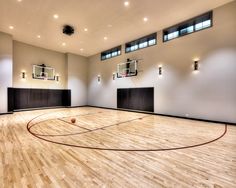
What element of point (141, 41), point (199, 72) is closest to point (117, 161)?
point (199, 72)

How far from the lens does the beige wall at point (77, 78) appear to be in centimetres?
1215

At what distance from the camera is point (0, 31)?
7.91 meters

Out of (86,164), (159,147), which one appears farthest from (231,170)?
(86,164)

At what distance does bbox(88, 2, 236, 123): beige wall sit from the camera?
557 centimetres

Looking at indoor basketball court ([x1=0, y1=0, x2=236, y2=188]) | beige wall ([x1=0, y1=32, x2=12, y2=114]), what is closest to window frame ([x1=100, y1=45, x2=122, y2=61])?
indoor basketball court ([x1=0, y1=0, x2=236, y2=188])

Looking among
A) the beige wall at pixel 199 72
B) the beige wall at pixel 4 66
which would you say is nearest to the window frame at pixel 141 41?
the beige wall at pixel 199 72

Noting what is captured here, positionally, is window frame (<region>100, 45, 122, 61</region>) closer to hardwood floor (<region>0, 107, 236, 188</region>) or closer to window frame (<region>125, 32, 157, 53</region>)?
window frame (<region>125, 32, 157, 53</region>)

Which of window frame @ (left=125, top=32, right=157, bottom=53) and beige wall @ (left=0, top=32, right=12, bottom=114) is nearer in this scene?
beige wall @ (left=0, top=32, right=12, bottom=114)

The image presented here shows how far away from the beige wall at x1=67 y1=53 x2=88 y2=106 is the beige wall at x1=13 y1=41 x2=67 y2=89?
20.5 inches

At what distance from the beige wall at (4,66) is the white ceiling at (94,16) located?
1.88 feet

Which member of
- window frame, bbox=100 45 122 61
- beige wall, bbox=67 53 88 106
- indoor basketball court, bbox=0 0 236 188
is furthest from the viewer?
beige wall, bbox=67 53 88 106

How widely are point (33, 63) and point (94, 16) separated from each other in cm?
660

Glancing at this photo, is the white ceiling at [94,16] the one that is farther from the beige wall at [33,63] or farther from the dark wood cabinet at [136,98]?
the dark wood cabinet at [136,98]

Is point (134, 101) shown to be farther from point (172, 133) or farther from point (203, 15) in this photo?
point (203, 15)
